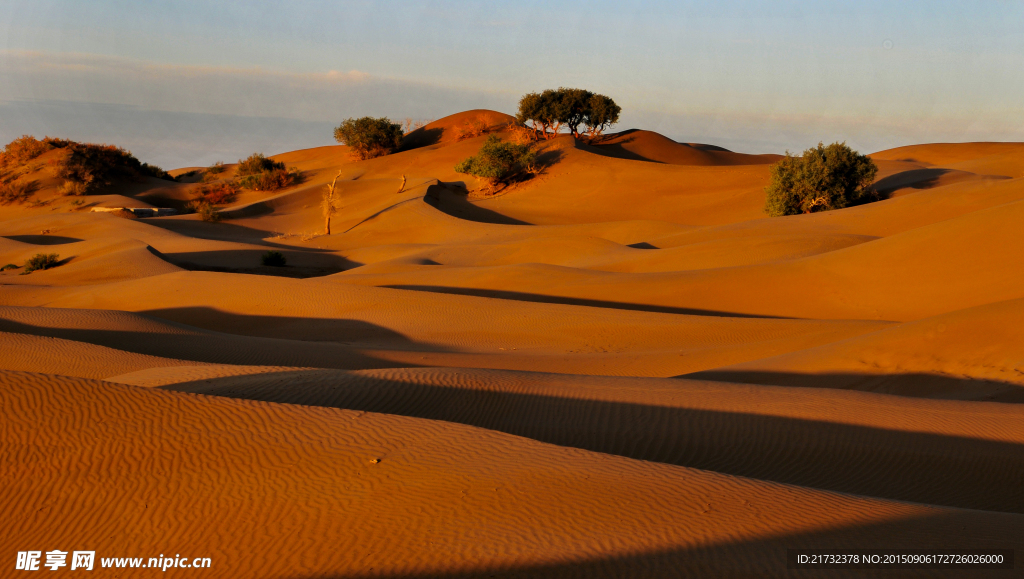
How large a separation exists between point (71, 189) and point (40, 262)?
68.0 feet

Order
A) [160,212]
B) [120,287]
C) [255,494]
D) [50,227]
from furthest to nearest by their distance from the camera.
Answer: [160,212], [50,227], [120,287], [255,494]

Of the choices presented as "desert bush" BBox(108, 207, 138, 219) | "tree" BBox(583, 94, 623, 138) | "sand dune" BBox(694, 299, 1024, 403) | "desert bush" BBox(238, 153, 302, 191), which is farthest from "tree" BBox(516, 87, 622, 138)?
"sand dune" BBox(694, 299, 1024, 403)

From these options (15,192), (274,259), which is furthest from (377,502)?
(15,192)

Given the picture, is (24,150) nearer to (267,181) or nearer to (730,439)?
(267,181)

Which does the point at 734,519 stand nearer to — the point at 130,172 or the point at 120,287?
the point at 120,287

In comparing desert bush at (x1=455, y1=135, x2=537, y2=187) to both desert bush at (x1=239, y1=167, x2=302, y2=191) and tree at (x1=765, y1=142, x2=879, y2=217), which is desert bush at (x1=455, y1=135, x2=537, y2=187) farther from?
tree at (x1=765, y1=142, x2=879, y2=217)

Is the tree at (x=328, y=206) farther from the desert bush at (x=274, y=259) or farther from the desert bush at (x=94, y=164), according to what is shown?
the desert bush at (x=94, y=164)

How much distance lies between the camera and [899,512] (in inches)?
164

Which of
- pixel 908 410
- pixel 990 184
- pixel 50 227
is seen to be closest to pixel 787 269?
pixel 908 410

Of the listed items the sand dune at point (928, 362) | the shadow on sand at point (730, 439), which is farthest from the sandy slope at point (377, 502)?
the sand dune at point (928, 362)

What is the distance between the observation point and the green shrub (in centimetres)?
4997

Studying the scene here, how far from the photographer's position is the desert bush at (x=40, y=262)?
24.5 m

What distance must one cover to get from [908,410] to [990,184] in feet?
66.7

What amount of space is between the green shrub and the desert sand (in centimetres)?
2919
